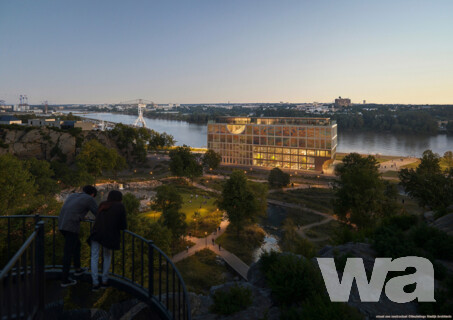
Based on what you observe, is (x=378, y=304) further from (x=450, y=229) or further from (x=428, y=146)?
(x=428, y=146)

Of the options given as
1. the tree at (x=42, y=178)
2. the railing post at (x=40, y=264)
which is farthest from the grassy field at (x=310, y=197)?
the railing post at (x=40, y=264)

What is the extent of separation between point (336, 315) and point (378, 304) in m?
1.70

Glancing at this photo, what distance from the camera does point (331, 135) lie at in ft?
186

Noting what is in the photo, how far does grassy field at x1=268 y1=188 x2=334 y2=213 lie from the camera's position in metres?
38.1

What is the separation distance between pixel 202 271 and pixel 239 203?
28.2ft

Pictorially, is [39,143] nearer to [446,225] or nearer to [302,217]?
[302,217]

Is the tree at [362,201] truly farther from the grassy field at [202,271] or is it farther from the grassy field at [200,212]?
the grassy field at [200,212]

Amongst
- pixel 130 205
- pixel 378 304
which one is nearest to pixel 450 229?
pixel 378 304

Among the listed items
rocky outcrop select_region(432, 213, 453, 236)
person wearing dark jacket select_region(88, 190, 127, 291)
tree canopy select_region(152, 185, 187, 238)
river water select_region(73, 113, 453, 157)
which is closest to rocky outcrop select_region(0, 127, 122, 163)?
tree canopy select_region(152, 185, 187, 238)

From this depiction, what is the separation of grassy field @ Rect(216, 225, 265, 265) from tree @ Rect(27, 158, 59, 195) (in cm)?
2120

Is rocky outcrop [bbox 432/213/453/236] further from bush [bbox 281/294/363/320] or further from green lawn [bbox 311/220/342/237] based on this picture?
green lawn [bbox 311/220/342/237]

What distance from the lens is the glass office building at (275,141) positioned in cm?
5825

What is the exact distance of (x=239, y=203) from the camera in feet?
94.9

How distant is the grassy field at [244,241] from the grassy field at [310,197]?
10.2 metres
